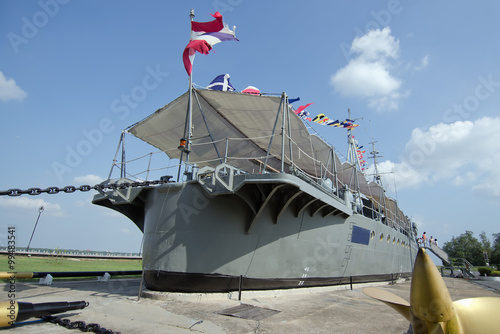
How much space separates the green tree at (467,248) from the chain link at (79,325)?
77.8m

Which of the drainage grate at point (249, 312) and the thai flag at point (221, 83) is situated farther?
the thai flag at point (221, 83)

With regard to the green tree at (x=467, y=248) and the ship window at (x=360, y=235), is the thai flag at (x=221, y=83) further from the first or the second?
the green tree at (x=467, y=248)

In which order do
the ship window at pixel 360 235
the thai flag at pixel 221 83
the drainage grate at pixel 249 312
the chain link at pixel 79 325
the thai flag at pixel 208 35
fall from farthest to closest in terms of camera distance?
the thai flag at pixel 221 83 < the ship window at pixel 360 235 < the thai flag at pixel 208 35 < the drainage grate at pixel 249 312 < the chain link at pixel 79 325

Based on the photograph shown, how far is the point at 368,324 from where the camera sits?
6.15 m

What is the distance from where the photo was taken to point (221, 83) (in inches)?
535

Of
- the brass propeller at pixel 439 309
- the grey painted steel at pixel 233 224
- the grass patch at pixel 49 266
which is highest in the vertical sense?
the grey painted steel at pixel 233 224

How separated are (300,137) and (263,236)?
5.31 meters

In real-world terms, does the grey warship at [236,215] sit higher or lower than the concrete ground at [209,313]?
higher

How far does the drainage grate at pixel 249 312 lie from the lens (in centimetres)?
651

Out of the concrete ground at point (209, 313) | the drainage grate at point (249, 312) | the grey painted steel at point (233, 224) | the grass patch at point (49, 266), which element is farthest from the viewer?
the grass patch at point (49, 266)

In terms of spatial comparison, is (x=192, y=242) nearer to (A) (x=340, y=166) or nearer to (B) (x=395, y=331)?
(B) (x=395, y=331)

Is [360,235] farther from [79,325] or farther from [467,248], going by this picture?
[467,248]

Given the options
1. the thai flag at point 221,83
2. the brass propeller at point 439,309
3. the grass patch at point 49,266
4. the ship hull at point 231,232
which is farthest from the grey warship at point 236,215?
the grass patch at point 49,266

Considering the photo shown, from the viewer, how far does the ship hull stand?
8.34 metres
